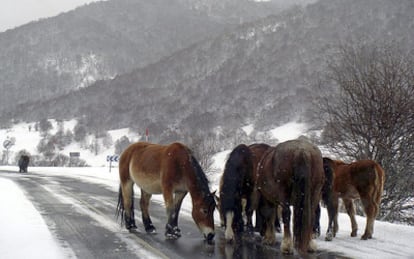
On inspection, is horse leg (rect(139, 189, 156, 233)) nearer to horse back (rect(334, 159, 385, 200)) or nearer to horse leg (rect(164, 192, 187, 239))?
horse leg (rect(164, 192, 187, 239))

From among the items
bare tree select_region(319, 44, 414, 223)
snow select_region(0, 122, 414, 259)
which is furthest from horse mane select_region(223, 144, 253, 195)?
bare tree select_region(319, 44, 414, 223)

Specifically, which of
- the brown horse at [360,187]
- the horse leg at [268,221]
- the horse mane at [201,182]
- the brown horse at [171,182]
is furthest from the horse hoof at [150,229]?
the brown horse at [360,187]

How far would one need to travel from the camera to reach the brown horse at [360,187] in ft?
29.0

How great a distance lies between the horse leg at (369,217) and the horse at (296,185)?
1.58m

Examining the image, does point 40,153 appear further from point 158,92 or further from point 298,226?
point 298,226

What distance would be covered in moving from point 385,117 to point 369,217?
261 inches

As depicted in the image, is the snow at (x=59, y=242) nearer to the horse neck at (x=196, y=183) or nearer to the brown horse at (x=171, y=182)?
the brown horse at (x=171, y=182)

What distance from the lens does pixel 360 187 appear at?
9109 mm

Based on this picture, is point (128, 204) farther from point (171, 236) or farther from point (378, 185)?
point (378, 185)

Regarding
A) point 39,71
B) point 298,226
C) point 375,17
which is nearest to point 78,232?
point 298,226

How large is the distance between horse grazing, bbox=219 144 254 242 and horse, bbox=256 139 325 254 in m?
0.83

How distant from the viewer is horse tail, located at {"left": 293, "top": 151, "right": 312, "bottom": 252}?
7008mm

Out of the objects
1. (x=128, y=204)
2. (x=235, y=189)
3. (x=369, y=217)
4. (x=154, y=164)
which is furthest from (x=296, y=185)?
(x=128, y=204)

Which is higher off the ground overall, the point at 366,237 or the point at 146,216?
the point at 146,216
